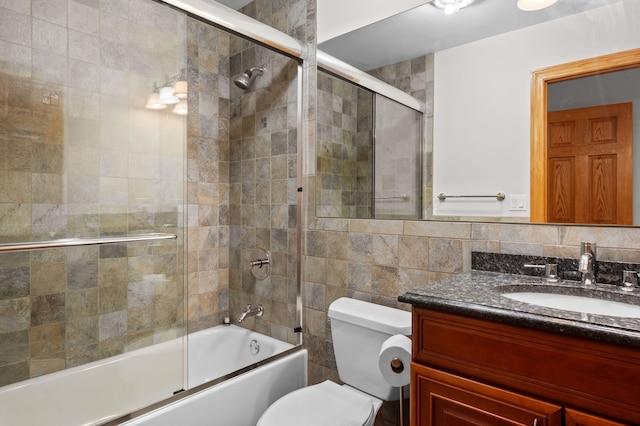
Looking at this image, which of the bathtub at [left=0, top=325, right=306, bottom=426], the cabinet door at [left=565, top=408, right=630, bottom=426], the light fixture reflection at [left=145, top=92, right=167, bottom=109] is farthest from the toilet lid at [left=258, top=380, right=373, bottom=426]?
the light fixture reflection at [left=145, top=92, right=167, bottom=109]

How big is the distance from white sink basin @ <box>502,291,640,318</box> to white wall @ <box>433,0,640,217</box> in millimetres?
324

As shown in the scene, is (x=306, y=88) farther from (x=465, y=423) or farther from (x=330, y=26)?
(x=465, y=423)

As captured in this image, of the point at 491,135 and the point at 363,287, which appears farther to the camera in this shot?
the point at 363,287

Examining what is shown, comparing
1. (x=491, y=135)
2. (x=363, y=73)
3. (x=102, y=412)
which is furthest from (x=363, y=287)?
(x=102, y=412)

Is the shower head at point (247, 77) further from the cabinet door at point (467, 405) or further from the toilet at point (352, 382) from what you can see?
the cabinet door at point (467, 405)

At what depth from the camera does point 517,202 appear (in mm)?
1435

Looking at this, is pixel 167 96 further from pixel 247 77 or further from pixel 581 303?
pixel 581 303

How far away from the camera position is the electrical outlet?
1.42 m

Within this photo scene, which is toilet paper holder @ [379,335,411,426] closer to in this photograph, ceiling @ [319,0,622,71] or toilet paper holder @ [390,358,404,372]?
toilet paper holder @ [390,358,404,372]

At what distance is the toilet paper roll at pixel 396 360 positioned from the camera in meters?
1.33

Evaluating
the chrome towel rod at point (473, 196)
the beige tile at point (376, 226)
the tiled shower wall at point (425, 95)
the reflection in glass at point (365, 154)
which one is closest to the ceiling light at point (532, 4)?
the tiled shower wall at point (425, 95)

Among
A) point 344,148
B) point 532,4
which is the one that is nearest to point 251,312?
point 344,148

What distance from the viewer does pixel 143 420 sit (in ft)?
4.84

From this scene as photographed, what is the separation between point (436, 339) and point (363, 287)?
83cm
